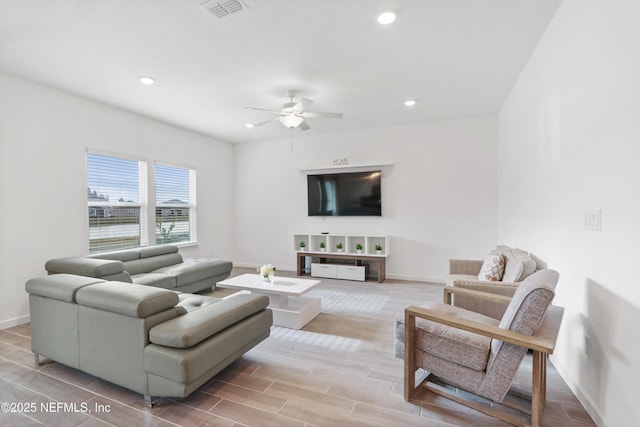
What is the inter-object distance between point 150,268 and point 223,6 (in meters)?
3.45

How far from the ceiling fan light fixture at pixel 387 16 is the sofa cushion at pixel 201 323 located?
2.52 m

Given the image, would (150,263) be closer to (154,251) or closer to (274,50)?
(154,251)

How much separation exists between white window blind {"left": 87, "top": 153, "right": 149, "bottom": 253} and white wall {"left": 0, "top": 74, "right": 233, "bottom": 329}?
13 centimetres

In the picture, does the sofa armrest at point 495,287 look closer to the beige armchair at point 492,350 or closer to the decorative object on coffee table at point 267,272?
the beige armchair at point 492,350

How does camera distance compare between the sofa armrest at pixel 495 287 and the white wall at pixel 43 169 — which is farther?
the white wall at pixel 43 169

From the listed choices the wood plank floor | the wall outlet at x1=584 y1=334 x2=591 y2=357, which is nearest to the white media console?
the wood plank floor

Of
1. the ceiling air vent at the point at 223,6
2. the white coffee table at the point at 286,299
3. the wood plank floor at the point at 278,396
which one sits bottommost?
the wood plank floor at the point at 278,396

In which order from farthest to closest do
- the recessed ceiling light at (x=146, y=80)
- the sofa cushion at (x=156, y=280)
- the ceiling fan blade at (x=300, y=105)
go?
1. the sofa cushion at (x=156, y=280)
2. the ceiling fan blade at (x=300, y=105)
3. the recessed ceiling light at (x=146, y=80)

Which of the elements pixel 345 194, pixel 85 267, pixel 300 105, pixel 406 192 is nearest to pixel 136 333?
pixel 85 267

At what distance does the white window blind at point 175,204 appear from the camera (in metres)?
5.02

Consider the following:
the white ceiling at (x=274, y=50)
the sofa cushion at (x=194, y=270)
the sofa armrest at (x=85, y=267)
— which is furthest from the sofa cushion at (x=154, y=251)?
the white ceiling at (x=274, y=50)

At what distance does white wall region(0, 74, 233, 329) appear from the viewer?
10.5 ft

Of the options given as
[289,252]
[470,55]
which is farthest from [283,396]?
[289,252]

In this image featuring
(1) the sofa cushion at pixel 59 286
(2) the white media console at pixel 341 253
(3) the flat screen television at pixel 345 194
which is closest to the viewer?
(1) the sofa cushion at pixel 59 286
